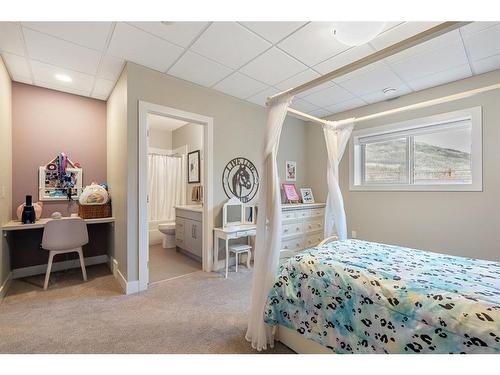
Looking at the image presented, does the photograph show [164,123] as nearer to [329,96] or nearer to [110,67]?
[110,67]

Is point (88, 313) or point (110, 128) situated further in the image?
point (110, 128)

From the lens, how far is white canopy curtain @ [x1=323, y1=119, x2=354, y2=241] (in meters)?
2.51

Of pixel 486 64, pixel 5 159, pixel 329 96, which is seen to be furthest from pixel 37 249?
pixel 486 64

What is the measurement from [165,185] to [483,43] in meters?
5.24

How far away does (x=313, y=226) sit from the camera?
412 cm

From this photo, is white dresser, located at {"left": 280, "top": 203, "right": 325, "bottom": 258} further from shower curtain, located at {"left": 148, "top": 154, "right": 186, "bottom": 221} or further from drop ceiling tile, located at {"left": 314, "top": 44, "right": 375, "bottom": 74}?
shower curtain, located at {"left": 148, "top": 154, "right": 186, "bottom": 221}

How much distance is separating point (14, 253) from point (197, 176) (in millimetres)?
2835

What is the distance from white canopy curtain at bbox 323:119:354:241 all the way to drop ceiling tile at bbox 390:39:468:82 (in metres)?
0.88

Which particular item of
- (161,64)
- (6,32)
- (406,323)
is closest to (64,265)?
(6,32)

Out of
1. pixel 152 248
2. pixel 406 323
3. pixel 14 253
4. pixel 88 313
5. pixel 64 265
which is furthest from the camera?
pixel 152 248

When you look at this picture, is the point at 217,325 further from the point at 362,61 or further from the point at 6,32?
the point at 6,32

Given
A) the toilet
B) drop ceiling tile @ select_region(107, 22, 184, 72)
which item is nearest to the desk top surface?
the toilet

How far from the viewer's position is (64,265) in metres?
3.34

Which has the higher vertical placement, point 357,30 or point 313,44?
point 313,44
